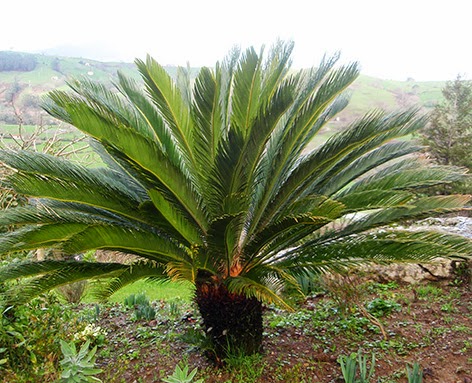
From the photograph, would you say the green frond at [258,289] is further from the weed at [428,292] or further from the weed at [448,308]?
the weed at [428,292]

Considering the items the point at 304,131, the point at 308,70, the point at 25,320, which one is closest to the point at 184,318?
the point at 25,320

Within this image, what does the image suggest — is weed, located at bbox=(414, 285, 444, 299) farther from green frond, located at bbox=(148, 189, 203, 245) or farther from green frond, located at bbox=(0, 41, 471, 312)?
green frond, located at bbox=(148, 189, 203, 245)

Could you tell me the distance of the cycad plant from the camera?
111 inches

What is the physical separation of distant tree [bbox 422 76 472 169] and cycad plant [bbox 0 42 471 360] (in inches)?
416

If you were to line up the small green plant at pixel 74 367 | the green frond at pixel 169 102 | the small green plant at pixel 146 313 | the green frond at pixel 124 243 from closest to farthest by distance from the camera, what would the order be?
the small green plant at pixel 74 367 → the green frond at pixel 124 243 → the green frond at pixel 169 102 → the small green plant at pixel 146 313

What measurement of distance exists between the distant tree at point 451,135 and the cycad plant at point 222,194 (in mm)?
10572

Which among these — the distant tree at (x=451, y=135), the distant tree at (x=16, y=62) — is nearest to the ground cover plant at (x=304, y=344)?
the distant tree at (x=451, y=135)

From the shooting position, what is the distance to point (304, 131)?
3400 millimetres

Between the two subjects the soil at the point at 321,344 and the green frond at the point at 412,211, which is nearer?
the green frond at the point at 412,211

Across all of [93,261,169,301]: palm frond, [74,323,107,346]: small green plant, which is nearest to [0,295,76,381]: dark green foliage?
[74,323,107,346]: small green plant

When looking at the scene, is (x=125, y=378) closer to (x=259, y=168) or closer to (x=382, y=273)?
(x=259, y=168)

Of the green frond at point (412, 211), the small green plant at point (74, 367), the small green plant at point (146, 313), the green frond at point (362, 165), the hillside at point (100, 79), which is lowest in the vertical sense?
the small green plant at point (146, 313)

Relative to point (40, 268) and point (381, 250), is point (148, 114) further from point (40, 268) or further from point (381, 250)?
point (381, 250)

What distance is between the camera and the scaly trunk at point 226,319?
3553 mm
